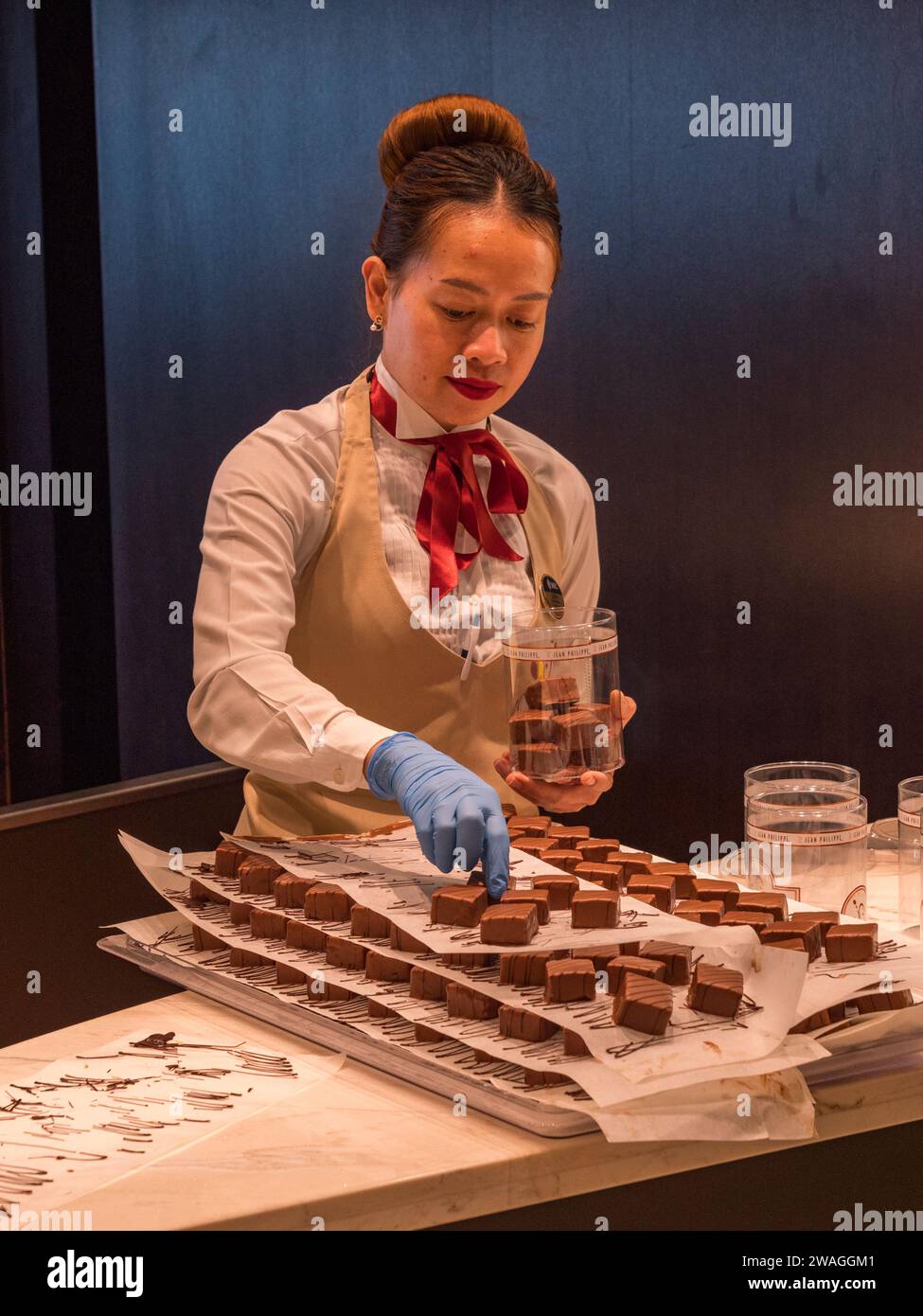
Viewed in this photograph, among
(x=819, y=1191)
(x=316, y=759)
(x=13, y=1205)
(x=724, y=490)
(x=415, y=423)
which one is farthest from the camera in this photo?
(x=724, y=490)

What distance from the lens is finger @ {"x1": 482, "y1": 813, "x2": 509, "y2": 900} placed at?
61.3 inches

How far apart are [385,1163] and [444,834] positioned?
1.24 feet

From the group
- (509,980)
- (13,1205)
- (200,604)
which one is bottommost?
(13,1205)

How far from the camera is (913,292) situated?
10.3 feet

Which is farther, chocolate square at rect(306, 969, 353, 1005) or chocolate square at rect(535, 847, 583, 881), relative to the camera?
chocolate square at rect(535, 847, 583, 881)

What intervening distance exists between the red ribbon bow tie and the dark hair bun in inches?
13.0

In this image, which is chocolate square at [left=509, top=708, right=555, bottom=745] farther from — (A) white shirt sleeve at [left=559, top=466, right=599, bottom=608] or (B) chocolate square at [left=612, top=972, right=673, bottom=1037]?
(A) white shirt sleeve at [left=559, top=466, right=599, bottom=608]

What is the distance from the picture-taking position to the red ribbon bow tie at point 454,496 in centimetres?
223

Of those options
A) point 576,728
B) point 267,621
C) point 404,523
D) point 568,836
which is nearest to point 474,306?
point 404,523

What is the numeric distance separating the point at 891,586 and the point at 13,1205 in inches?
98.9

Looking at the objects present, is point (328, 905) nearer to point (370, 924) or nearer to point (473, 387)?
point (370, 924)

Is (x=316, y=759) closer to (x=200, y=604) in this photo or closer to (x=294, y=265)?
(x=200, y=604)

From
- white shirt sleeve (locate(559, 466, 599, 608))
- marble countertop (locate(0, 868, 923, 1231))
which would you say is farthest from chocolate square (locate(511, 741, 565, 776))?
white shirt sleeve (locate(559, 466, 599, 608))

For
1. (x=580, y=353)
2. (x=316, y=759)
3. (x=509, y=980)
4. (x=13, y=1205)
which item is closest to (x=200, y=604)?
(x=316, y=759)
